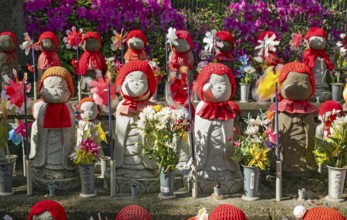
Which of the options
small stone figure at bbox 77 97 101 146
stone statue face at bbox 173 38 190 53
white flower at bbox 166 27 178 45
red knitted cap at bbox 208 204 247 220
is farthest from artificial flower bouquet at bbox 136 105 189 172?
stone statue face at bbox 173 38 190 53

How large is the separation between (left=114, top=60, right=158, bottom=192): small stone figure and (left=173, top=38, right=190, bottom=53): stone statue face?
2252 mm

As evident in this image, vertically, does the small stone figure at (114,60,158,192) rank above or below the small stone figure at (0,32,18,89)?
below

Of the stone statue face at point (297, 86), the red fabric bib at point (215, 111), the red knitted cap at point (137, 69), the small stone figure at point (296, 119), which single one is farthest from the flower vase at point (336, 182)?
the red knitted cap at point (137, 69)

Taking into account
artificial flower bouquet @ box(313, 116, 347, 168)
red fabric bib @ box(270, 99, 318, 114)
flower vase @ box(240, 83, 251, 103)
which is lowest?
artificial flower bouquet @ box(313, 116, 347, 168)

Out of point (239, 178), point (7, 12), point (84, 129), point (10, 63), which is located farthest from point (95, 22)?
point (239, 178)

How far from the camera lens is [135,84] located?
5621mm

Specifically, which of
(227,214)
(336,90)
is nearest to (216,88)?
(227,214)

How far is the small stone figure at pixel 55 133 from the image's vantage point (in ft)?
18.4

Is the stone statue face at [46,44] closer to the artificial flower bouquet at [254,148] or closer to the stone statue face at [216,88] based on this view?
the stone statue face at [216,88]

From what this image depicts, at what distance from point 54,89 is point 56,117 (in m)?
0.23

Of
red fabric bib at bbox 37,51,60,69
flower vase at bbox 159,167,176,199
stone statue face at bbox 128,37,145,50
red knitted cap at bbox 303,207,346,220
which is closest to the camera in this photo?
red knitted cap at bbox 303,207,346,220

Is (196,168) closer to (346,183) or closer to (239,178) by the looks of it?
(239,178)

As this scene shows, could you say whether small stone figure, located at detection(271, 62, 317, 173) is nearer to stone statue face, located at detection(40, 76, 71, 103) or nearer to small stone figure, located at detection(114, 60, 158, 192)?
small stone figure, located at detection(114, 60, 158, 192)

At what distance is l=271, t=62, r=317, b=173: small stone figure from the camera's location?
5.71m
